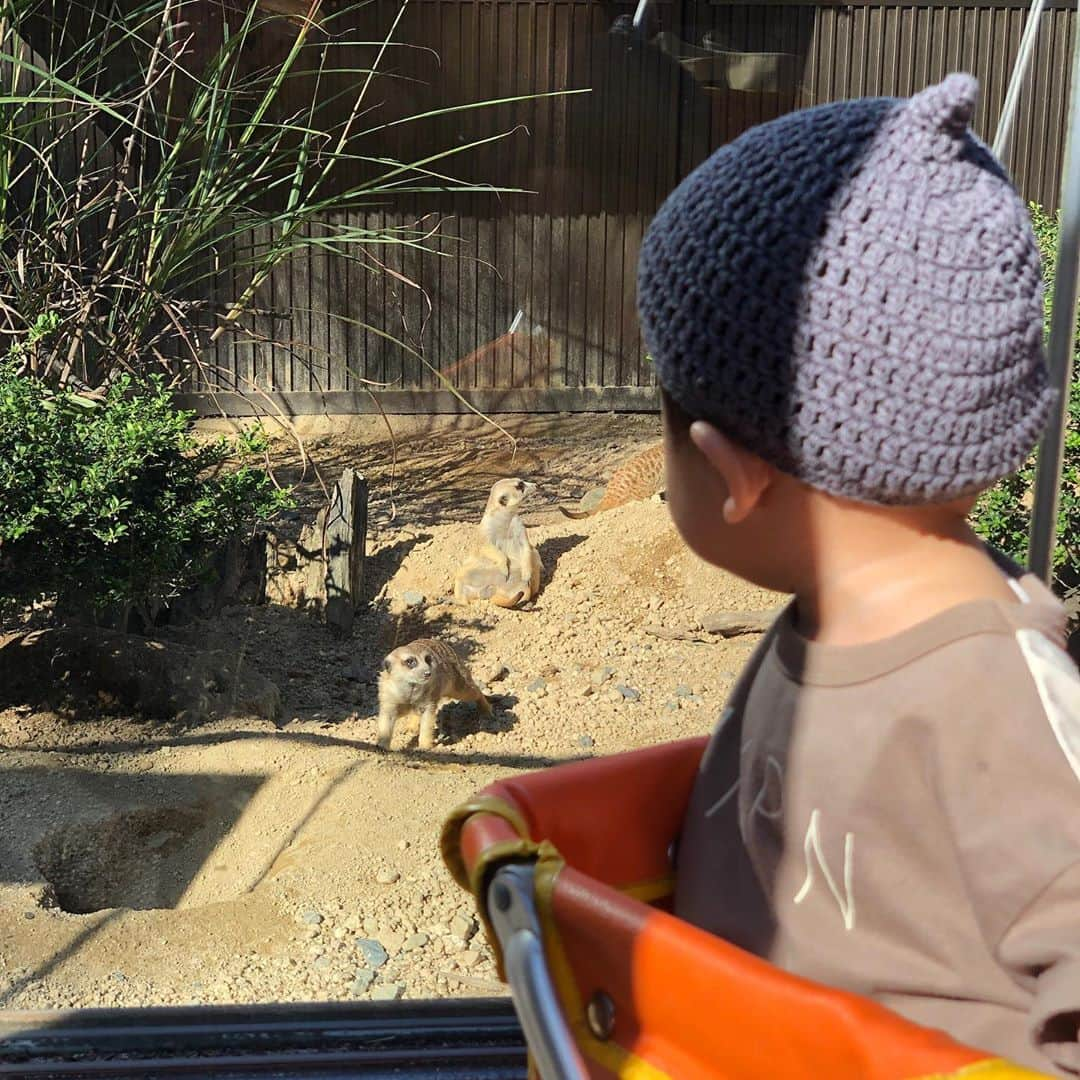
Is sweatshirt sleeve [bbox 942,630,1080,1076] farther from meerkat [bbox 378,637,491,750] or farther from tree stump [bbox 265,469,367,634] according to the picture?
tree stump [bbox 265,469,367,634]

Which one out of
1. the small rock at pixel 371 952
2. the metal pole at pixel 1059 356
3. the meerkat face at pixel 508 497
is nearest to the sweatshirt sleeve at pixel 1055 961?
the metal pole at pixel 1059 356

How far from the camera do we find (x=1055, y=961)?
636mm

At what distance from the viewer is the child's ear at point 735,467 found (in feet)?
2.58

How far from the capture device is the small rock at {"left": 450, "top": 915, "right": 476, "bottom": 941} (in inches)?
Result: 74.9

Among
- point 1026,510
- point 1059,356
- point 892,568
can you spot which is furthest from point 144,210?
point 892,568

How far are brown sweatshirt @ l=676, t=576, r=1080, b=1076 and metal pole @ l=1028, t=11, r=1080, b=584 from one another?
0.42 metres

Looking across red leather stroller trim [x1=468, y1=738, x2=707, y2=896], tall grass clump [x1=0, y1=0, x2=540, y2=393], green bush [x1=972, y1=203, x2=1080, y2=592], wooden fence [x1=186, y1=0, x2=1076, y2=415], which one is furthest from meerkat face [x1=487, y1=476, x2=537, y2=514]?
red leather stroller trim [x1=468, y1=738, x2=707, y2=896]

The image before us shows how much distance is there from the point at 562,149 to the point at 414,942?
3.98 metres

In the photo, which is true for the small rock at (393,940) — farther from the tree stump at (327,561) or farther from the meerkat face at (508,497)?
the meerkat face at (508,497)

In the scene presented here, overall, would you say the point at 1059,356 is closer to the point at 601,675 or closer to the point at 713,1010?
the point at 713,1010

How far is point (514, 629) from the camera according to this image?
3.50m

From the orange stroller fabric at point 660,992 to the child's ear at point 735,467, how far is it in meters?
0.24

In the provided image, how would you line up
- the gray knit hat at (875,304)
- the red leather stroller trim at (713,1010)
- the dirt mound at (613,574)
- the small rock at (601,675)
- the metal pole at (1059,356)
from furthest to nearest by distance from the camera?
the dirt mound at (613,574)
the small rock at (601,675)
the metal pole at (1059,356)
the gray knit hat at (875,304)
the red leather stroller trim at (713,1010)

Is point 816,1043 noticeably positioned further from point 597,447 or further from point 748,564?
point 597,447
